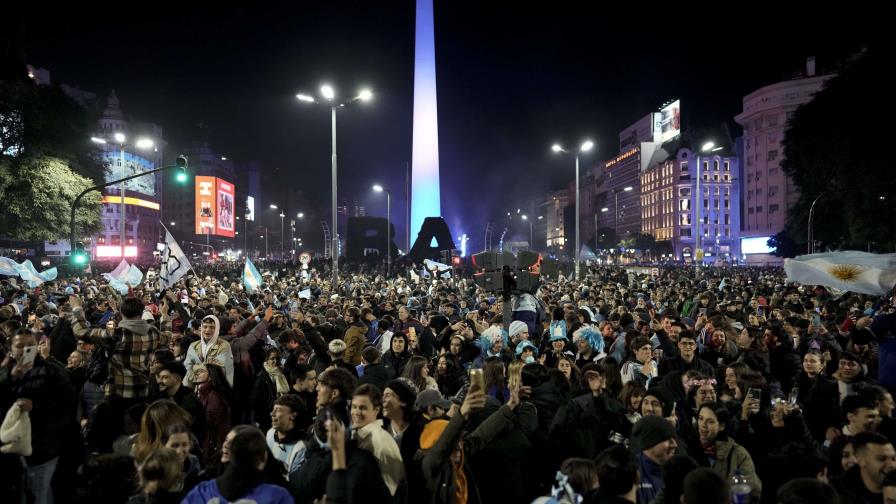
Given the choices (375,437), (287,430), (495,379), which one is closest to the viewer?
(375,437)

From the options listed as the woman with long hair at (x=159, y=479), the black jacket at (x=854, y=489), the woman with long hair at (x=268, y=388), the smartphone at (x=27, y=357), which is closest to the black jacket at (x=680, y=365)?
the black jacket at (x=854, y=489)

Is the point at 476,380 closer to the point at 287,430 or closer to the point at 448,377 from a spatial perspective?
the point at 287,430

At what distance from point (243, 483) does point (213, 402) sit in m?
3.37

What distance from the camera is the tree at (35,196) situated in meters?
34.1

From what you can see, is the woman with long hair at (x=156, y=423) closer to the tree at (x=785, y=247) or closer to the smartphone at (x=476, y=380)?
the smartphone at (x=476, y=380)

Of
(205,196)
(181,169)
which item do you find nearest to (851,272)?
(181,169)

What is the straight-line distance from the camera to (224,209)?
377 feet

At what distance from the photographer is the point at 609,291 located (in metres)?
19.3

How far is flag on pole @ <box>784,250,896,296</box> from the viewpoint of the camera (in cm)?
1113

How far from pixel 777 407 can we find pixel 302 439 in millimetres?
3608

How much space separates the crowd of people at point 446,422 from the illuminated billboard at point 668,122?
448ft

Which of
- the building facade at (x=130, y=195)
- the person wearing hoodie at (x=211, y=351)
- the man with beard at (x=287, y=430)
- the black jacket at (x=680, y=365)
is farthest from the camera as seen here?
the building facade at (x=130, y=195)

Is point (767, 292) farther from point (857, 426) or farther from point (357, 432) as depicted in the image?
point (357, 432)

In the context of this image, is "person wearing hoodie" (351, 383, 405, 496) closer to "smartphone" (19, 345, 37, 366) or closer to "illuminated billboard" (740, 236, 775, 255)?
"smartphone" (19, 345, 37, 366)
